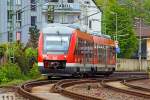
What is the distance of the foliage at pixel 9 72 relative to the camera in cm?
3634

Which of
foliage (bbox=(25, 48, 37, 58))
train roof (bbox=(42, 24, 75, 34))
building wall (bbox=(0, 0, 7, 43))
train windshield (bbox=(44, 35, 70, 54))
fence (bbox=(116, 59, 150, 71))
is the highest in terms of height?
building wall (bbox=(0, 0, 7, 43))

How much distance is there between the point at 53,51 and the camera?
3631 cm

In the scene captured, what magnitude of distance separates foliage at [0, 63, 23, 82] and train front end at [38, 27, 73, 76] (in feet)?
6.77

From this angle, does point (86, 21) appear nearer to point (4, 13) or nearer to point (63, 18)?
point (63, 18)

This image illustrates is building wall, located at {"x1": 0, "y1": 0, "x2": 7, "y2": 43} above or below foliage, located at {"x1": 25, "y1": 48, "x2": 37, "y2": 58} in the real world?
above

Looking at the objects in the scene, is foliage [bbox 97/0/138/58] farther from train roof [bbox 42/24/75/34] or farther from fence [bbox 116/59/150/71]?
train roof [bbox 42/24/75/34]

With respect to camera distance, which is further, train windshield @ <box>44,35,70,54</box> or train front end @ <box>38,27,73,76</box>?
train windshield @ <box>44,35,70,54</box>

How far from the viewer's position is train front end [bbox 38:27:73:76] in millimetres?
36094

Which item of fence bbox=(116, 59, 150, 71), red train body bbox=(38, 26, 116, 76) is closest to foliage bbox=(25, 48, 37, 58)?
red train body bbox=(38, 26, 116, 76)

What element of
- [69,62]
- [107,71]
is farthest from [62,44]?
[107,71]

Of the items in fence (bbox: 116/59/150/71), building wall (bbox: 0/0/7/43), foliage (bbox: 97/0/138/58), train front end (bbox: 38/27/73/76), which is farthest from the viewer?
foliage (bbox: 97/0/138/58)

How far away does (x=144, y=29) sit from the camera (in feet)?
389

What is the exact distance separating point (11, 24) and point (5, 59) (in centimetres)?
4403

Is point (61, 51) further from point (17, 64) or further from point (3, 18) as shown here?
point (3, 18)
